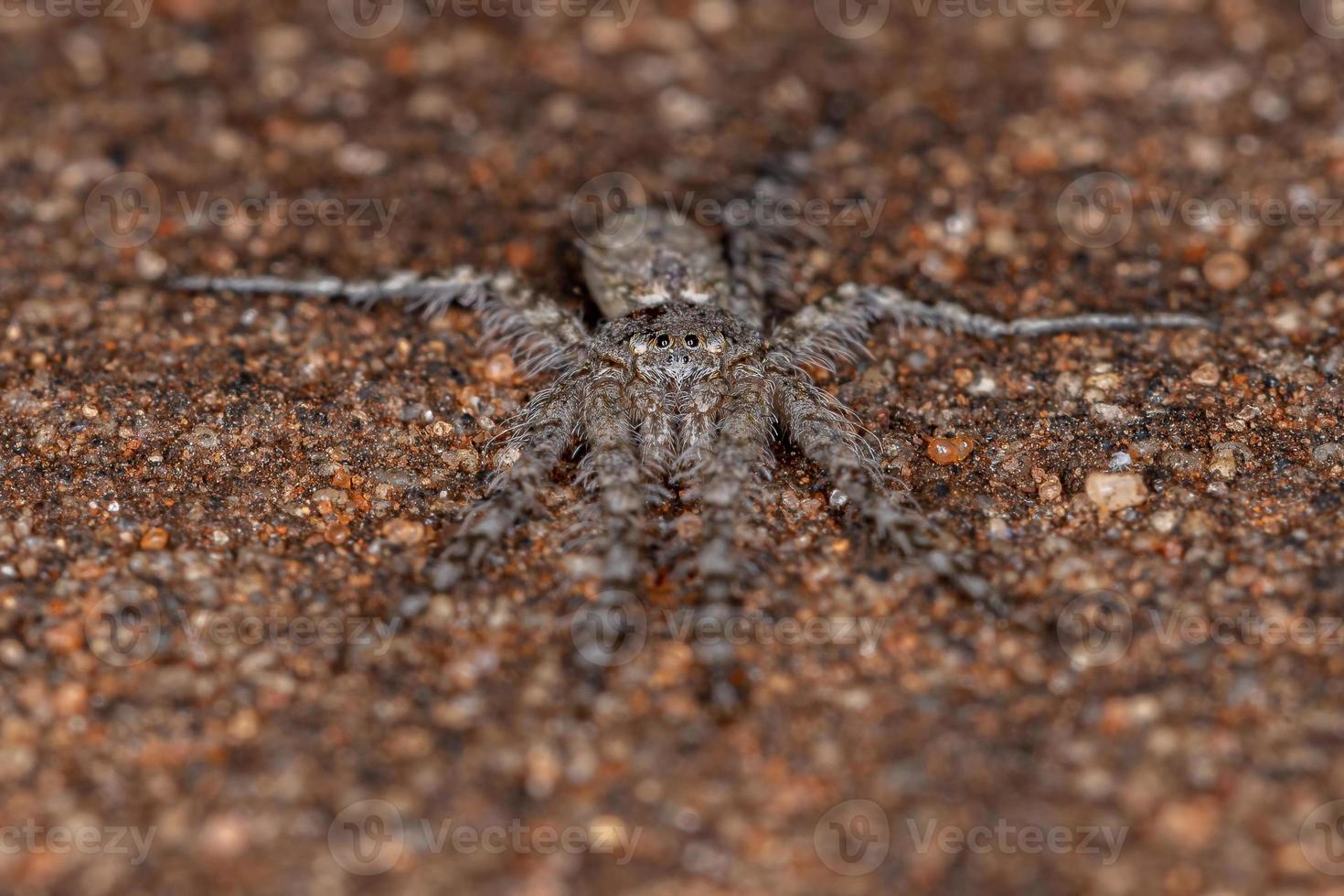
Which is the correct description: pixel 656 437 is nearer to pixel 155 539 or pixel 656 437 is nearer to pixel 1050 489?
pixel 1050 489

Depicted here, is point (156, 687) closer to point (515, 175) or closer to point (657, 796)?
point (657, 796)

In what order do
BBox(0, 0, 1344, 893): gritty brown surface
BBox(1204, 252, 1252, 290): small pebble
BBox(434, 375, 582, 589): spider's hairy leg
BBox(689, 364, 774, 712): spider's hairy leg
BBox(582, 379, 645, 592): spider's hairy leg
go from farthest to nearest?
BBox(1204, 252, 1252, 290): small pebble → BBox(434, 375, 582, 589): spider's hairy leg → BBox(582, 379, 645, 592): spider's hairy leg → BBox(689, 364, 774, 712): spider's hairy leg → BBox(0, 0, 1344, 893): gritty brown surface

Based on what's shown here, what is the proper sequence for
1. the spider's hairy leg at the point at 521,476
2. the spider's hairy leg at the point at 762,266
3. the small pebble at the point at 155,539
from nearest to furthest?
1. the spider's hairy leg at the point at 521,476
2. the small pebble at the point at 155,539
3. the spider's hairy leg at the point at 762,266

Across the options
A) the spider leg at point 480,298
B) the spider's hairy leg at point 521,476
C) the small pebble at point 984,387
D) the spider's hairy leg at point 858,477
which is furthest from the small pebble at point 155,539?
the small pebble at point 984,387

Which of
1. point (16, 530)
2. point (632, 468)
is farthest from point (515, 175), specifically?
point (16, 530)

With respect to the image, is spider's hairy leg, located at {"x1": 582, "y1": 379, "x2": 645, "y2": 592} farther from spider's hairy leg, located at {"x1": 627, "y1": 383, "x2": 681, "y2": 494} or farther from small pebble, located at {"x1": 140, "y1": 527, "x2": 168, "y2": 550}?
small pebble, located at {"x1": 140, "y1": 527, "x2": 168, "y2": 550}

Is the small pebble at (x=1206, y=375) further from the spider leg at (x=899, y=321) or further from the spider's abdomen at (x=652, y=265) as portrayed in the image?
the spider's abdomen at (x=652, y=265)

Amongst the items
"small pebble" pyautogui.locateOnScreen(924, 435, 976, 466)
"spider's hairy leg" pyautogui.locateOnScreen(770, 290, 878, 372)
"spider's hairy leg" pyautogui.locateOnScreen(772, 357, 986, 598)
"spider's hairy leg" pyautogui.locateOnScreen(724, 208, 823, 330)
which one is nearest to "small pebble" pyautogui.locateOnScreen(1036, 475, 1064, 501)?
"small pebble" pyautogui.locateOnScreen(924, 435, 976, 466)
